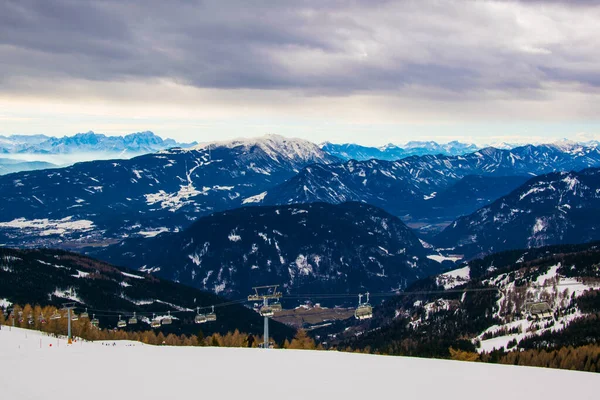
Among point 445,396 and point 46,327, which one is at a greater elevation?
point 445,396

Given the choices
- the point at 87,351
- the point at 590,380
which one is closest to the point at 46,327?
the point at 87,351

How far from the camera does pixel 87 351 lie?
9350cm

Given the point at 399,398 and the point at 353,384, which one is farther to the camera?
the point at 353,384

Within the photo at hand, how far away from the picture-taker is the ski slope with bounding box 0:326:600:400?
65.6 metres

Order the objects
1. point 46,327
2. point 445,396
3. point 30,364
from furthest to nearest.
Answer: point 46,327
point 30,364
point 445,396

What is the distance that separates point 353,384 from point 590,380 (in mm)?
26828

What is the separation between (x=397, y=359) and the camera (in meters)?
91.2

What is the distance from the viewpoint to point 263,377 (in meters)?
73.9

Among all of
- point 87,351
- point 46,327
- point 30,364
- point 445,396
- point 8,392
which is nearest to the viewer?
point 8,392

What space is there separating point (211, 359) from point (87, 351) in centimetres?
Answer: 1883

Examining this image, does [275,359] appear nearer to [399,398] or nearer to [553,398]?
[399,398]

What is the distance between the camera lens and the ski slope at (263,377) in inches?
2584

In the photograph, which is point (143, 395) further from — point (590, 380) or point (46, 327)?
point (46, 327)

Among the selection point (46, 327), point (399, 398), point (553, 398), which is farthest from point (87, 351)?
point (46, 327)
